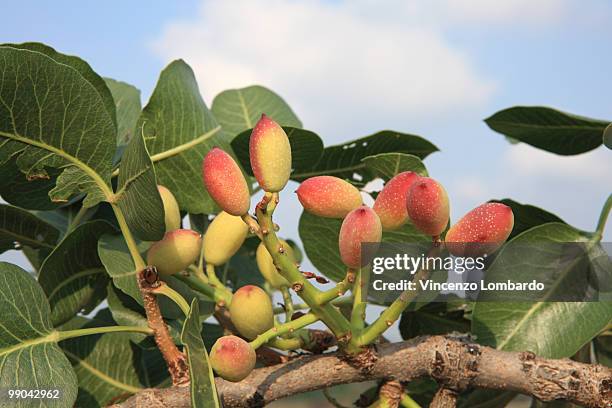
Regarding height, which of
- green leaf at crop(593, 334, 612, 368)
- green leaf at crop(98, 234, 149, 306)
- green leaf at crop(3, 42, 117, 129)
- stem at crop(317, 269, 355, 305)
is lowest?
green leaf at crop(593, 334, 612, 368)

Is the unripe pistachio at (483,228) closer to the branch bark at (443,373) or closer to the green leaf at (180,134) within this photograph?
the branch bark at (443,373)

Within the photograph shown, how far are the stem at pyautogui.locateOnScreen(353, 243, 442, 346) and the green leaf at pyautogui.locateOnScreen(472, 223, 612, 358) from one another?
196mm

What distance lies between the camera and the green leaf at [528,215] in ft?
3.22

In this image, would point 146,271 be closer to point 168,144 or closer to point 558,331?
point 168,144

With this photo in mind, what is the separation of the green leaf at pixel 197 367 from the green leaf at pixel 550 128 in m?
0.63

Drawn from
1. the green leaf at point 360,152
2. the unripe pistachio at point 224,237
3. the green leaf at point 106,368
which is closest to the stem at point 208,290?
the unripe pistachio at point 224,237

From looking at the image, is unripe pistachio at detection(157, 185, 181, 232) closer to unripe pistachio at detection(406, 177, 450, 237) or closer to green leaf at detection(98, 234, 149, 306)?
green leaf at detection(98, 234, 149, 306)

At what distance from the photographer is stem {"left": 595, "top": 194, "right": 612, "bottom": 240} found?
38.2 inches

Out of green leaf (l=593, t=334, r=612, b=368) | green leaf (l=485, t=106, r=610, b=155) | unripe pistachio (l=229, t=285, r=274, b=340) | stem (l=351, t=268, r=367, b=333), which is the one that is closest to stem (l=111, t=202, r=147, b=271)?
unripe pistachio (l=229, t=285, r=274, b=340)

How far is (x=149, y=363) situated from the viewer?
1.01m

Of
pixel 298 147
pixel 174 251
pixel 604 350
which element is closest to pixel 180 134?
pixel 298 147

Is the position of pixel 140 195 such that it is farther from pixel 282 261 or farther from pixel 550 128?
pixel 550 128

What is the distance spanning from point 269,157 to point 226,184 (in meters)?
0.05

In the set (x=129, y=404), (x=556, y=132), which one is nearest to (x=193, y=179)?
(x=129, y=404)
